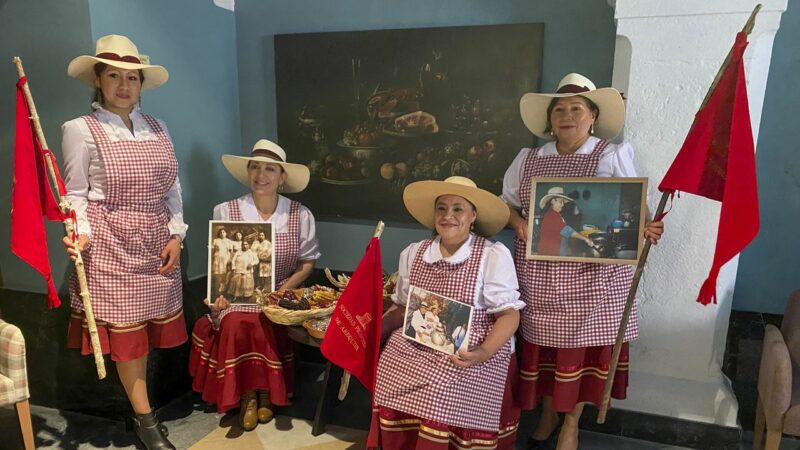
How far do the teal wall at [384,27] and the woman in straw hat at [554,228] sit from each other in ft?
2.60

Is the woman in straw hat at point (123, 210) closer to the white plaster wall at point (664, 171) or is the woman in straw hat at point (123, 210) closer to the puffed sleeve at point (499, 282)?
the puffed sleeve at point (499, 282)

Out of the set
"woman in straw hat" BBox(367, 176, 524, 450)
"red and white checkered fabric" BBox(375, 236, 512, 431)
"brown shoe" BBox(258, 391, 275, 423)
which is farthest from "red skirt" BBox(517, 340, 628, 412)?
"brown shoe" BBox(258, 391, 275, 423)

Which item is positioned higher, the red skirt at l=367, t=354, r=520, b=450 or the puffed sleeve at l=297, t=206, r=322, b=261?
the puffed sleeve at l=297, t=206, r=322, b=261

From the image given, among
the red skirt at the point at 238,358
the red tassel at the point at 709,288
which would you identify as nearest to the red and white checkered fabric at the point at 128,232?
the red skirt at the point at 238,358

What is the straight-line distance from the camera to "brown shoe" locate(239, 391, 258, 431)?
2750 mm

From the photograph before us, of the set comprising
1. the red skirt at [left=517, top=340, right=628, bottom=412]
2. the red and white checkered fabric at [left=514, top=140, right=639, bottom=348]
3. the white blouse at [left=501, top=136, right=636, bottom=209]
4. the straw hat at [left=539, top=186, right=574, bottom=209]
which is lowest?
the red skirt at [left=517, top=340, right=628, bottom=412]

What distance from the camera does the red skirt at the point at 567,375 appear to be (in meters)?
2.26

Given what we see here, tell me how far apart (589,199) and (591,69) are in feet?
2.97

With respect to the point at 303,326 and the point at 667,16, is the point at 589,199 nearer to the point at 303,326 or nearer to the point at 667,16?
the point at 667,16

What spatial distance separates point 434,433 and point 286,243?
1.24m

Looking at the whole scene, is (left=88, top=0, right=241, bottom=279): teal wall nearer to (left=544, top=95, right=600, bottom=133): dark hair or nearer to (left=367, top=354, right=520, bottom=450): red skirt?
(left=367, top=354, right=520, bottom=450): red skirt

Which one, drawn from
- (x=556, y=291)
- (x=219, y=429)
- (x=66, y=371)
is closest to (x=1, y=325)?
(x=66, y=371)

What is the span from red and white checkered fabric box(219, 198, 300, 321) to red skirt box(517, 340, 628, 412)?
1.23m

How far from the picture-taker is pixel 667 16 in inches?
87.1
